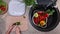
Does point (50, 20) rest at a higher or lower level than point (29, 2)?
lower

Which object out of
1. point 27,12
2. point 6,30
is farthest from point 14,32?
point 27,12

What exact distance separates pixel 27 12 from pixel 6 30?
193 millimetres

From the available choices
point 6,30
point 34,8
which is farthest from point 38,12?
point 6,30

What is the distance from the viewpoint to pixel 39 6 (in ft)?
5.21

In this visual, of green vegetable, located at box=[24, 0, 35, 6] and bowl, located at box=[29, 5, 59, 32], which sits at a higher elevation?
green vegetable, located at box=[24, 0, 35, 6]

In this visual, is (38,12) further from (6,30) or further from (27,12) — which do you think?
(6,30)

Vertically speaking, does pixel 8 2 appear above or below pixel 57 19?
above

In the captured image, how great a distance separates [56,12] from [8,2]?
35 cm

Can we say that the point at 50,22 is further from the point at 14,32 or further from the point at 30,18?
the point at 14,32

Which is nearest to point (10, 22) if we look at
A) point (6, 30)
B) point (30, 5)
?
point (6, 30)

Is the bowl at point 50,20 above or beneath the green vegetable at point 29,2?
beneath

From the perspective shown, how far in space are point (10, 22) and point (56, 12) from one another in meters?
0.33

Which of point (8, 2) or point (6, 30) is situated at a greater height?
point (8, 2)

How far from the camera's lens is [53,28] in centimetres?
155
